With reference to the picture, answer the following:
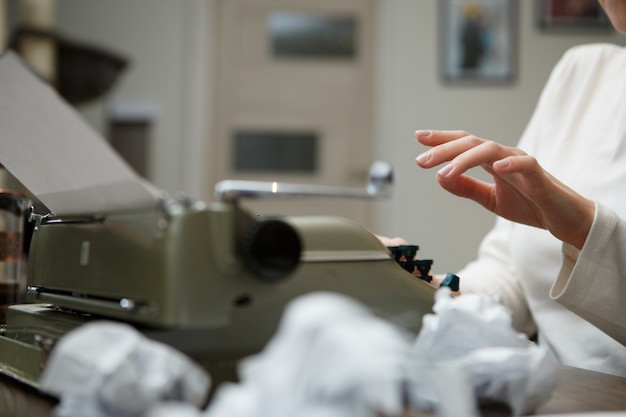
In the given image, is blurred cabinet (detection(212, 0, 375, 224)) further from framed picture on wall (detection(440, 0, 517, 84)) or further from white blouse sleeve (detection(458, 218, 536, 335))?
white blouse sleeve (detection(458, 218, 536, 335))

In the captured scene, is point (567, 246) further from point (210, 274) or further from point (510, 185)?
point (210, 274)

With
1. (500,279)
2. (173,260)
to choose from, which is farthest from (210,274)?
(500,279)

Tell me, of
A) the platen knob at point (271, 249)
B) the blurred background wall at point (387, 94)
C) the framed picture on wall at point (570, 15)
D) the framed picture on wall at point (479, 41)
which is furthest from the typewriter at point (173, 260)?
the framed picture on wall at point (570, 15)

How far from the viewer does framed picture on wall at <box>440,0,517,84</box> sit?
141 inches

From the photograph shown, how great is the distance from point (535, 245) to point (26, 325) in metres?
0.75

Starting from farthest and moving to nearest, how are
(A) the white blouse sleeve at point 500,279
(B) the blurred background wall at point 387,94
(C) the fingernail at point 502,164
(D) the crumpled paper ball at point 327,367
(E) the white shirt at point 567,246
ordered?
(B) the blurred background wall at point 387,94
(A) the white blouse sleeve at point 500,279
(E) the white shirt at point 567,246
(C) the fingernail at point 502,164
(D) the crumpled paper ball at point 327,367

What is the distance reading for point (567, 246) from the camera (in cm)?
93

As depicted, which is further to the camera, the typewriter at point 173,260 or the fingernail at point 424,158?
the fingernail at point 424,158

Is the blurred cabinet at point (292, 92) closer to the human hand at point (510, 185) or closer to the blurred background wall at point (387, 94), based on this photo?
the blurred background wall at point (387, 94)

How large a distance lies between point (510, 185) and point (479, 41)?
2878 mm

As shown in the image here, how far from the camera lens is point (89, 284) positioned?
671mm

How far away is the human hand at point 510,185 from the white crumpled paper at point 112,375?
39cm

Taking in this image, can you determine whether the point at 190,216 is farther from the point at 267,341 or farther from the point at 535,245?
the point at 535,245

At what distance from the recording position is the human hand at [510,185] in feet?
2.57
